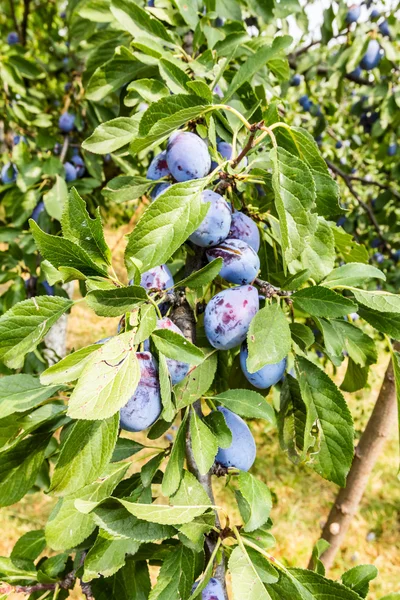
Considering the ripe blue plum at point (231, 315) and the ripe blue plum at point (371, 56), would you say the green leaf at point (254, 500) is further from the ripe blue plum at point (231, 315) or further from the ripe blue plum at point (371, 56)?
the ripe blue plum at point (371, 56)

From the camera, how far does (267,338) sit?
21.6 inches

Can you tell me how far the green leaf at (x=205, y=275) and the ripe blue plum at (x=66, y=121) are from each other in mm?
1328

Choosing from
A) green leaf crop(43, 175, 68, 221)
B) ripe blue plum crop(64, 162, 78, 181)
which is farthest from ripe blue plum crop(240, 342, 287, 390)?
ripe blue plum crop(64, 162, 78, 181)

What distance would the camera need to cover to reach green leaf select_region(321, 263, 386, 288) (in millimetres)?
665

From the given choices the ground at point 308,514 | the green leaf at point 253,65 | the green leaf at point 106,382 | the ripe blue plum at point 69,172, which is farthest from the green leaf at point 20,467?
the ground at point 308,514

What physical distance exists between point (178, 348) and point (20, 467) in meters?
0.35

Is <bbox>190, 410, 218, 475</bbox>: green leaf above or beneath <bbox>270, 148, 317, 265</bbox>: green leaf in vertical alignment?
beneath

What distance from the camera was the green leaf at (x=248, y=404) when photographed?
0.61 m

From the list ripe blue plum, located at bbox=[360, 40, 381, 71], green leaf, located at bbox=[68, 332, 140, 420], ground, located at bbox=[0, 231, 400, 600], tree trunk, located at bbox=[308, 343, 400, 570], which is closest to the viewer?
green leaf, located at bbox=[68, 332, 140, 420]

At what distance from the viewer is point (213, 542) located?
63 centimetres

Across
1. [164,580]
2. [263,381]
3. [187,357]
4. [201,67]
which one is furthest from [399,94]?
[164,580]

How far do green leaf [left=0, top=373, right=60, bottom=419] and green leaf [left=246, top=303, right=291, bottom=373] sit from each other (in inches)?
10.9

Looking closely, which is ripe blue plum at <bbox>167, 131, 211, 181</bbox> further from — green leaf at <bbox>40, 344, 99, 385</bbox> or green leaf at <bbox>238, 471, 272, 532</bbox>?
green leaf at <bbox>238, 471, 272, 532</bbox>

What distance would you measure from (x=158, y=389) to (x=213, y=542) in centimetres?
24
